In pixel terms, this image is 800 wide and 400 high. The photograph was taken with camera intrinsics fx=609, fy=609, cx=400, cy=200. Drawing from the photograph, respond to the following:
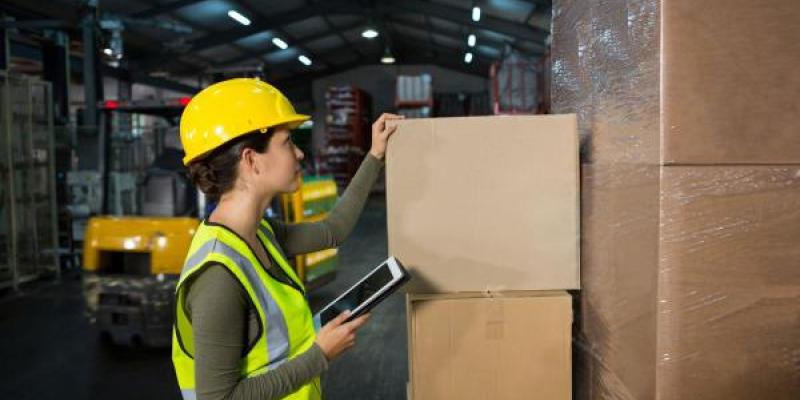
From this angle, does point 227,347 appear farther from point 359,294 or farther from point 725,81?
point 725,81

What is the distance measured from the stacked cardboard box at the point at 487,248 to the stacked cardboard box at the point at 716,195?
309 millimetres

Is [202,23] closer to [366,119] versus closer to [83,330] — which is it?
[366,119]

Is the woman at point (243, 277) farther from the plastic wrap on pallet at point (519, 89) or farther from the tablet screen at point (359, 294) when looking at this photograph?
the plastic wrap on pallet at point (519, 89)

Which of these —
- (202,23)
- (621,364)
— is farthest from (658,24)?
(202,23)

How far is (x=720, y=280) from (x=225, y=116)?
1.11m

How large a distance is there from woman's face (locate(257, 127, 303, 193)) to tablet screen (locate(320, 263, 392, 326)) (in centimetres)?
32

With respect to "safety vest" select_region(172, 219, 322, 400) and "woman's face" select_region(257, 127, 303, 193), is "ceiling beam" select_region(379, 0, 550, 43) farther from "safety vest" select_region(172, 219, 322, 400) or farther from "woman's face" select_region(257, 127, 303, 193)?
"safety vest" select_region(172, 219, 322, 400)

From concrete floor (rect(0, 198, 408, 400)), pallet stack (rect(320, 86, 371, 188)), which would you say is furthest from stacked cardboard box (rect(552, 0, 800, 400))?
pallet stack (rect(320, 86, 371, 188))

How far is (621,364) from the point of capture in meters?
1.49

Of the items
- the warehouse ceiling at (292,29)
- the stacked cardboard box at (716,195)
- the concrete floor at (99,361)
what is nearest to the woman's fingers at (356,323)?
the stacked cardboard box at (716,195)

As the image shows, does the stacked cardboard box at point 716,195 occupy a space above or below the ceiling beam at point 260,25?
below

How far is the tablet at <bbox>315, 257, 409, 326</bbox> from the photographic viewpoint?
138cm

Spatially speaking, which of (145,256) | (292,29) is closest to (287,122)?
(145,256)

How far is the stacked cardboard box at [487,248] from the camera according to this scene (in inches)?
64.9
